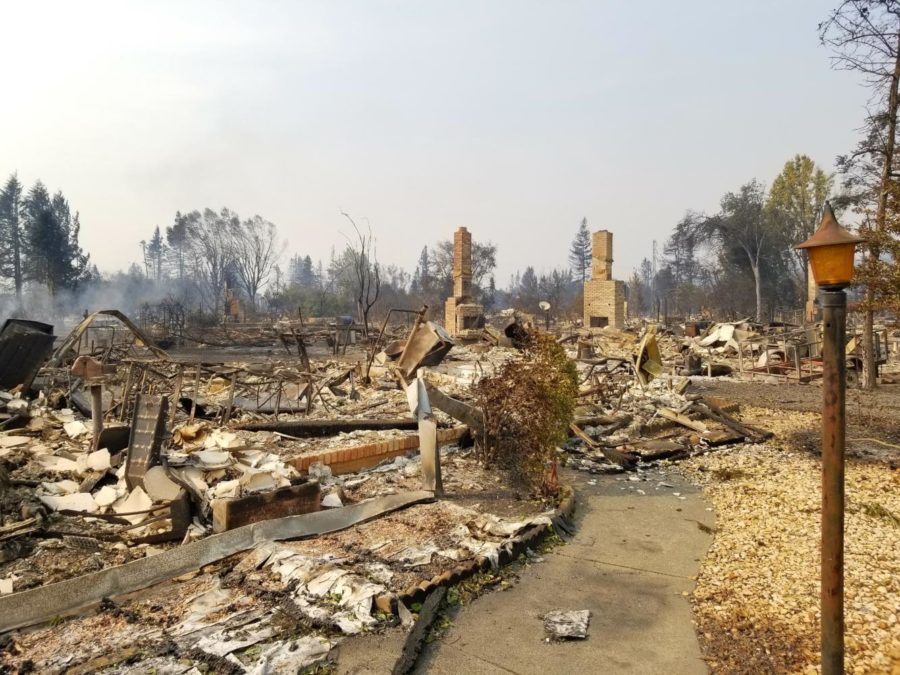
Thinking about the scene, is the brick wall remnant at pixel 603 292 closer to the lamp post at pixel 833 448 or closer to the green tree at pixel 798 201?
the green tree at pixel 798 201

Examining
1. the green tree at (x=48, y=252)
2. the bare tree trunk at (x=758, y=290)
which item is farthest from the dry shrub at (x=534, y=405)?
the green tree at (x=48, y=252)

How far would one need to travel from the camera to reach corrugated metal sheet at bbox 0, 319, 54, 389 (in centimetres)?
953

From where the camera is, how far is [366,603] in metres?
3.66

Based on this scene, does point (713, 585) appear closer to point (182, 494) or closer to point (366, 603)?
point (366, 603)

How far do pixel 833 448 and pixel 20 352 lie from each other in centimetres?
1170

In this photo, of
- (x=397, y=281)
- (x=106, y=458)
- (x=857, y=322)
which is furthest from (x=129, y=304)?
(x=857, y=322)

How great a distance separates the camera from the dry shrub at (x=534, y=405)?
6.37 metres

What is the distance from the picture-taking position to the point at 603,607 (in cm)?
405

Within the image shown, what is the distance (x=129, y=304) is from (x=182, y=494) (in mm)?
52523

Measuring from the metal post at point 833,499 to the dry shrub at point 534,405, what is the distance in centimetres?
368

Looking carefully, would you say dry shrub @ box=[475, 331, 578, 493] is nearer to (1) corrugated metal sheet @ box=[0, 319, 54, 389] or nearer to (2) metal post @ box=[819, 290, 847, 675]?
(2) metal post @ box=[819, 290, 847, 675]

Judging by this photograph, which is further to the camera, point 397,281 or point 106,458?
point 397,281

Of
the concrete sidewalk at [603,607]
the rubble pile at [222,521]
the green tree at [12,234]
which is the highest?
the green tree at [12,234]

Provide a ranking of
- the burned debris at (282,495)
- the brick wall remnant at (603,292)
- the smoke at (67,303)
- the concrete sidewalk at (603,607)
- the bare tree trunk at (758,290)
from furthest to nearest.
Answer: the smoke at (67,303), the bare tree trunk at (758,290), the brick wall remnant at (603,292), the burned debris at (282,495), the concrete sidewalk at (603,607)
